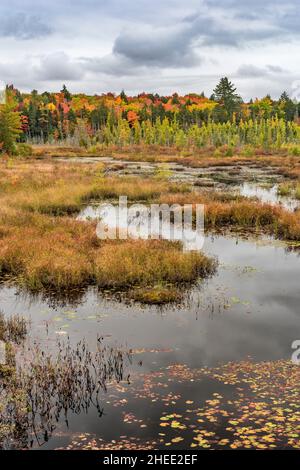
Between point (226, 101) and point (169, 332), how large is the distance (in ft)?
422

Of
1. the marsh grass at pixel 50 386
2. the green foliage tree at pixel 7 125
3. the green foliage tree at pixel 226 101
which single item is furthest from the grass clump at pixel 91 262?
the green foliage tree at pixel 226 101

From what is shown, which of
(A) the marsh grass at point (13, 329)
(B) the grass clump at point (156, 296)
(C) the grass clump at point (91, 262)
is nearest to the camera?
(A) the marsh grass at point (13, 329)

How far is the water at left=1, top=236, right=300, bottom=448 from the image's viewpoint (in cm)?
777

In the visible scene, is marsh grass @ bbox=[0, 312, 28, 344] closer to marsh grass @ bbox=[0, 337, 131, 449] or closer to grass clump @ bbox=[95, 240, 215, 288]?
marsh grass @ bbox=[0, 337, 131, 449]

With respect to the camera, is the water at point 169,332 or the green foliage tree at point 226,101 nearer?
the water at point 169,332

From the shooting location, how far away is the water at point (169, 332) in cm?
777

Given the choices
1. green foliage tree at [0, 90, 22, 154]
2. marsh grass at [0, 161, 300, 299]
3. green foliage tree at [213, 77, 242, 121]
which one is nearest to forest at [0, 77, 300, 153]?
green foliage tree at [213, 77, 242, 121]

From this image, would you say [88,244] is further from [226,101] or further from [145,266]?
[226,101]

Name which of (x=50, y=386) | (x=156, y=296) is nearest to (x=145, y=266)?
(x=156, y=296)

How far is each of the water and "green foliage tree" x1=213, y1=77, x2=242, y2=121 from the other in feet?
390

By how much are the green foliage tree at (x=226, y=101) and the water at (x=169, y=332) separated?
119 meters

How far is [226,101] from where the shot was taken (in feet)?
435

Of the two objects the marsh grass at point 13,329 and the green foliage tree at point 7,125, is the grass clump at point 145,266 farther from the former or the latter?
the green foliage tree at point 7,125

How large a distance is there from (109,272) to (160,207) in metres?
13.0
